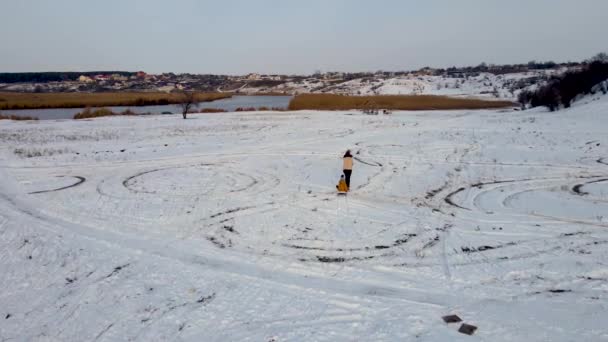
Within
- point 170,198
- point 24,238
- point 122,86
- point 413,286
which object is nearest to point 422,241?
point 413,286

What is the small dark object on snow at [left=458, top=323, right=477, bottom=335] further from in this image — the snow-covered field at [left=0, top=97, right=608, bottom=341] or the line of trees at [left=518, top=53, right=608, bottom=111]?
the line of trees at [left=518, top=53, right=608, bottom=111]

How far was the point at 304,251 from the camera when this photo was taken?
7.95 m

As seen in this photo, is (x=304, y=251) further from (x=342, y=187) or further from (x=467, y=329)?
(x=342, y=187)

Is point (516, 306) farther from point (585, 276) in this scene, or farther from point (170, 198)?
point (170, 198)

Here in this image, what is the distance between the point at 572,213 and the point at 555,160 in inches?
323

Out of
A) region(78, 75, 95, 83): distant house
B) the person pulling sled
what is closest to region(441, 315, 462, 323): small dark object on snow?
the person pulling sled

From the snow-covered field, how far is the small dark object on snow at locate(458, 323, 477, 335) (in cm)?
14

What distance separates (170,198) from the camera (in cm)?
1208

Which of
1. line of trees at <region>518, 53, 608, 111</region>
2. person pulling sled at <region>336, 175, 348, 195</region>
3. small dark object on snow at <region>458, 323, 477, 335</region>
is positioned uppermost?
line of trees at <region>518, 53, 608, 111</region>

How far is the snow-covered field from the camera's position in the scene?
552 centimetres

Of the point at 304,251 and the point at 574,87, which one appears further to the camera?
the point at 574,87

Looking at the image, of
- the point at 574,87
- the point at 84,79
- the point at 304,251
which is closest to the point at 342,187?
the point at 304,251

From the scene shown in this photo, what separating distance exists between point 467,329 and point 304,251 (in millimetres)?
3439

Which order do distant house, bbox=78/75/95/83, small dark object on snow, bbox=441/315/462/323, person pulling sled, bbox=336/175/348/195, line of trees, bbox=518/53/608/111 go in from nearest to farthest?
small dark object on snow, bbox=441/315/462/323
person pulling sled, bbox=336/175/348/195
line of trees, bbox=518/53/608/111
distant house, bbox=78/75/95/83
